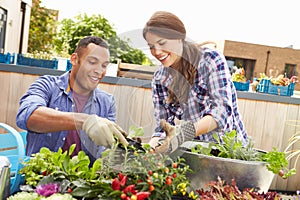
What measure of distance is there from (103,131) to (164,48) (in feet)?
0.62

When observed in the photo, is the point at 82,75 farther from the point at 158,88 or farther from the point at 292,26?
the point at 292,26

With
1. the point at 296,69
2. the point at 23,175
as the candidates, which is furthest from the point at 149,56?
the point at 296,69

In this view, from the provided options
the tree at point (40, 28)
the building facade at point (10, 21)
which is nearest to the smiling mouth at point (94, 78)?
the building facade at point (10, 21)

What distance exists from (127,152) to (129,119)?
72mm

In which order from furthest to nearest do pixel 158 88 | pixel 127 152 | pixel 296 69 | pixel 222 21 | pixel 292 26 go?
pixel 296 69, pixel 292 26, pixel 222 21, pixel 158 88, pixel 127 152

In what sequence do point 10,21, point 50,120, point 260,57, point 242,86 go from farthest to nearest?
point 260,57 → point 10,21 → point 242,86 → point 50,120

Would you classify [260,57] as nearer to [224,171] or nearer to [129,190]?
[224,171]

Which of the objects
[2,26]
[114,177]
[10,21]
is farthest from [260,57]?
[114,177]

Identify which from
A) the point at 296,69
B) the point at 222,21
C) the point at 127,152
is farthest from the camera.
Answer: the point at 296,69

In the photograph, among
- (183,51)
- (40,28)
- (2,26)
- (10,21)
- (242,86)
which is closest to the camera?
(183,51)

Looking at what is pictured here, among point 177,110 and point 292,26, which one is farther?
point 292,26

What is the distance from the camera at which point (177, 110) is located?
0.84m

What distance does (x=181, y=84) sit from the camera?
2.49 ft

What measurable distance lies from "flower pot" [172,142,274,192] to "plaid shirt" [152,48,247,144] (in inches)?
3.5
